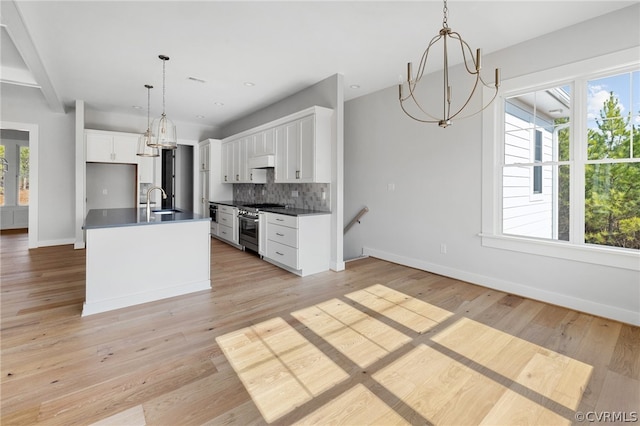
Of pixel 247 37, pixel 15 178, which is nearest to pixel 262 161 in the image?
pixel 247 37

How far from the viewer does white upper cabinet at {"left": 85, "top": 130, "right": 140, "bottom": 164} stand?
5996 mm

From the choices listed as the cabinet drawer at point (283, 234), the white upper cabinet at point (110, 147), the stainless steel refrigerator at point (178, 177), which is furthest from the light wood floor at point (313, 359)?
the stainless steel refrigerator at point (178, 177)

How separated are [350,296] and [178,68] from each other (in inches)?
147

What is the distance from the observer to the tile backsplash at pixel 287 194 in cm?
470

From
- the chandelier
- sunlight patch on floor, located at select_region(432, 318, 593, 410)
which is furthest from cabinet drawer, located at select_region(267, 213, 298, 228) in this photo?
sunlight patch on floor, located at select_region(432, 318, 593, 410)

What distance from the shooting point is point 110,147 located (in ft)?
20.3

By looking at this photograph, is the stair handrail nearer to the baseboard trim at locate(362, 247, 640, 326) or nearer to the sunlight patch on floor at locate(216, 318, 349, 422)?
the baseboard trim at locate(362, 247, 640, 326)

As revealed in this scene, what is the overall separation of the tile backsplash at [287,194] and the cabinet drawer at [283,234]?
703 mm

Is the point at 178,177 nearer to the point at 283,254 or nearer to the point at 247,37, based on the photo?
the point at 283,254

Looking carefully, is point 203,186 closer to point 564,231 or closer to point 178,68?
point 178,68

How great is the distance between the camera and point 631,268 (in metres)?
2.66

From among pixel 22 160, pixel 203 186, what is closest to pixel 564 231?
pixel 203 186

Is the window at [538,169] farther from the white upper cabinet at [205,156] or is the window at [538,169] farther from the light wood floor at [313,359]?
the white upper cabinet at [205,156]

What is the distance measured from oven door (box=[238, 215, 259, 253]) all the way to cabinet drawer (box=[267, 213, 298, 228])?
0.51 m
